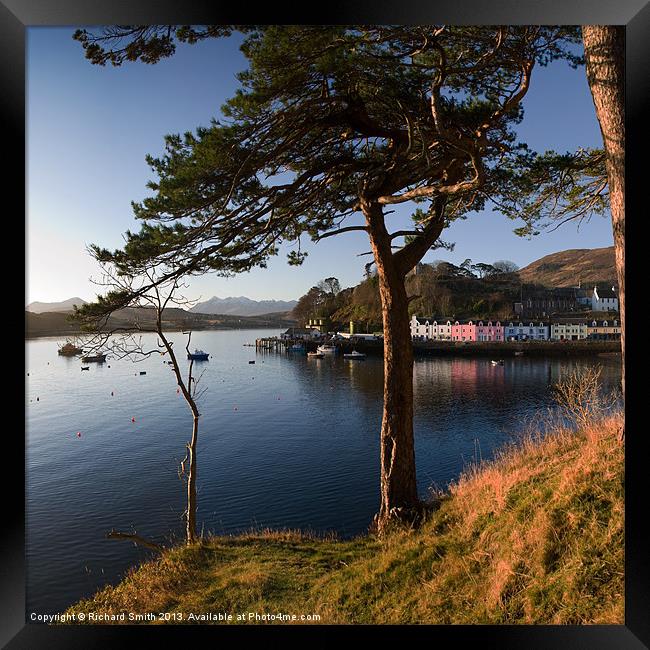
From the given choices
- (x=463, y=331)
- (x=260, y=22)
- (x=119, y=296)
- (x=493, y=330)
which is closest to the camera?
(x=260, y=22)

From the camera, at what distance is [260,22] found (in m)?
2.64

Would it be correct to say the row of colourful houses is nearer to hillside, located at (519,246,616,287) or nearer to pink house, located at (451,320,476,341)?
pink house, located at (451,320,476,341)

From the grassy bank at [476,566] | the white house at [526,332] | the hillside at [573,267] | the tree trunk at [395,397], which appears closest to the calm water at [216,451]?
the grassy bank at [476,566]

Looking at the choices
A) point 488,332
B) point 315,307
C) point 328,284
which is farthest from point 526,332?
point 328,284

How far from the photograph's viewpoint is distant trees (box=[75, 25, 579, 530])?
10.7 ft

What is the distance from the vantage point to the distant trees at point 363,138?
3270mm

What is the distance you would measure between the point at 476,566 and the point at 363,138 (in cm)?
400

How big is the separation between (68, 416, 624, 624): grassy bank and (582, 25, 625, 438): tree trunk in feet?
2.71

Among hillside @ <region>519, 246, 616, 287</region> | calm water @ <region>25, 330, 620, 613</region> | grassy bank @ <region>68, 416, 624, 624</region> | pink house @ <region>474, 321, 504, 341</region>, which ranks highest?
hillside @ <region>519, 246, 616, 287</region>

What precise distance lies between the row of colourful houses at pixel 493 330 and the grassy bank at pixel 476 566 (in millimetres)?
9008

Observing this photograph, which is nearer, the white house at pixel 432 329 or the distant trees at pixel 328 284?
the distant trees at pixel 328 284

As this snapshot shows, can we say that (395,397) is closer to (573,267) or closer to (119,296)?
(119,296)

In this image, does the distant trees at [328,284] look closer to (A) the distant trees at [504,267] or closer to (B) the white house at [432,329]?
(A) the distant trees at [504,267]

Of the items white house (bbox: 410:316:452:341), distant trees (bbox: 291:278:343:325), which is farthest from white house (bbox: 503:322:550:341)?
distant trees (bbox: 291:278:343:325)
